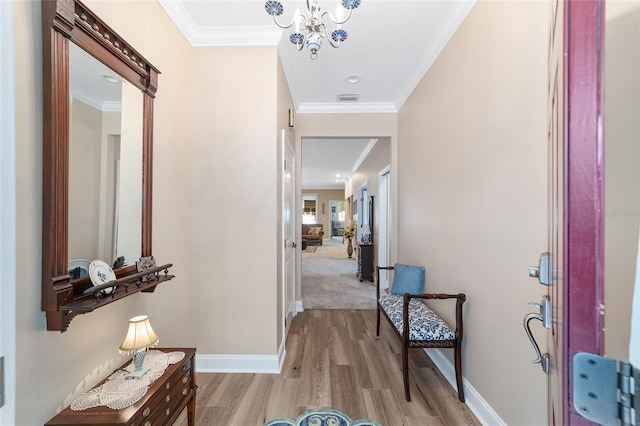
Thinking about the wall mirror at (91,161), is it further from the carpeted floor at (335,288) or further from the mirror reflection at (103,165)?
the carpeted floor at (335,288)

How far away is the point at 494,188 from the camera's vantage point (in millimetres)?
1610

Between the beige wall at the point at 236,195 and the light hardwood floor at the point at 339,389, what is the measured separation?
0.30 meters

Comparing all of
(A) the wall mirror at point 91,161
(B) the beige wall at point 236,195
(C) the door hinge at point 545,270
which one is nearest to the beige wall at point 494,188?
(C) the door hinge at point 545,270

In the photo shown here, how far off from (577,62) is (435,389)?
2.33 metres

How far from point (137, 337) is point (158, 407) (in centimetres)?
32

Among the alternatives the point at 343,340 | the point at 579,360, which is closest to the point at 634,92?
the point at 579,360

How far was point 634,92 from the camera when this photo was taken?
1.43 feet

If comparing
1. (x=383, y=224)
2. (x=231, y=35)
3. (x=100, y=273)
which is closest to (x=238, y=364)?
(x=100, y=273)

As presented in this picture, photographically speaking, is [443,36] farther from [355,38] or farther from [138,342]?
[138,342]

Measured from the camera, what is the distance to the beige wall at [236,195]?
2.28 meters

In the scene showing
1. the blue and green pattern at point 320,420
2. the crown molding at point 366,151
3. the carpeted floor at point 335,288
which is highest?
the crown molding at point 366,151

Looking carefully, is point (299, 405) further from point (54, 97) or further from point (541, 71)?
point (541, 71)

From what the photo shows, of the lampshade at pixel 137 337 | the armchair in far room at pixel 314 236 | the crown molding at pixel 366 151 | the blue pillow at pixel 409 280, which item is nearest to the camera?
the lampshade at pixel 137 337

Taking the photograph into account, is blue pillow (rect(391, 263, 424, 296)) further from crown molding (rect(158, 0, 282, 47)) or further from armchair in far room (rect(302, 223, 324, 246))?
armchair in far room (rect(302, 223, 324, 246))
